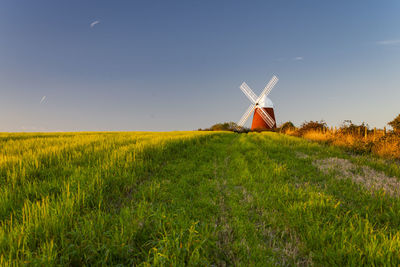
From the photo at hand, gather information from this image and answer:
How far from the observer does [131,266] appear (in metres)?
2.14

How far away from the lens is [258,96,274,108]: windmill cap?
43.1m

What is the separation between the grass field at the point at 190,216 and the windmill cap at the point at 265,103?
1538 inches

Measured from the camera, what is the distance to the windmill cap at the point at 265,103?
4307cm

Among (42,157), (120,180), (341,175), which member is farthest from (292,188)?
(42,157)

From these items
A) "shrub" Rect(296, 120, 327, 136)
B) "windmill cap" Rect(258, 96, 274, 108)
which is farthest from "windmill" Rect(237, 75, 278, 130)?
"shrub" Rect(296, 120, 327, 136)

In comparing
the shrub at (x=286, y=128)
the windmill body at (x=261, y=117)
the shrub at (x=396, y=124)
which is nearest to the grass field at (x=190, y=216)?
the shrub at (x=396, y=124)

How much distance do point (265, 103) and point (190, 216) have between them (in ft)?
145

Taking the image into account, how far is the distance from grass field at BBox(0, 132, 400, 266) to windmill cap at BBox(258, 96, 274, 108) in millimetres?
39078

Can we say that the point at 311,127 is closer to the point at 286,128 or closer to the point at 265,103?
the point at 286,128

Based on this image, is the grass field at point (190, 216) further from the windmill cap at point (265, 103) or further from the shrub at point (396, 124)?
the windmill cap at point (265, 103)

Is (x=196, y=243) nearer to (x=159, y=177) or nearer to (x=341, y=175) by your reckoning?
(x=159, y=177)

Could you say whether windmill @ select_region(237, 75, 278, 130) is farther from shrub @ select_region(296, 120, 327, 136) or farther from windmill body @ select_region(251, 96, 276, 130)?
shrub @ select_region(296, 120, 327, 136)

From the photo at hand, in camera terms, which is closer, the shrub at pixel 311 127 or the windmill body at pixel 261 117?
the shrub at pixel 311 127

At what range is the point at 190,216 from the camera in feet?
10.5
